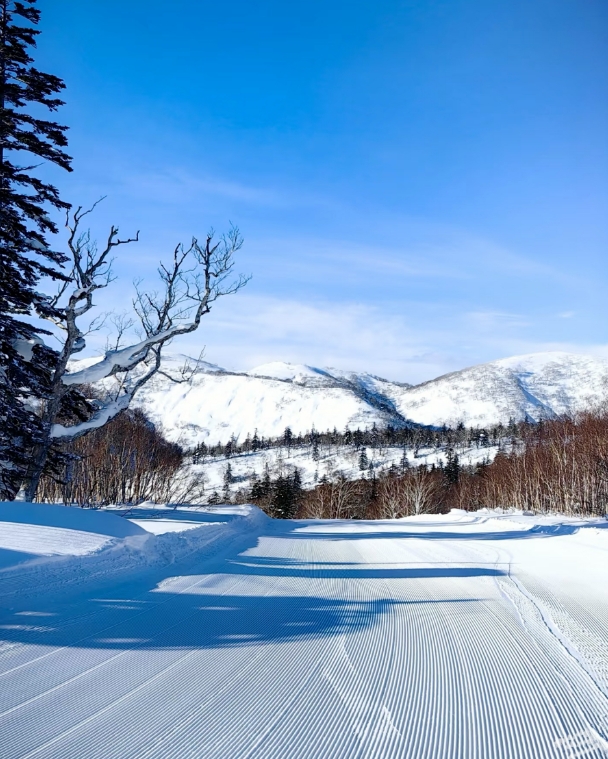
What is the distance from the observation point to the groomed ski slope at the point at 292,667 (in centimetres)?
268

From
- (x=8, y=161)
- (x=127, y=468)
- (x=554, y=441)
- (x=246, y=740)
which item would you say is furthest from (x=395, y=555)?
(x=554, y=441)

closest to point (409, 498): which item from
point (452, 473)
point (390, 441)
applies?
point (452, 473)

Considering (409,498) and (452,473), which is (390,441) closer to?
(452,473)

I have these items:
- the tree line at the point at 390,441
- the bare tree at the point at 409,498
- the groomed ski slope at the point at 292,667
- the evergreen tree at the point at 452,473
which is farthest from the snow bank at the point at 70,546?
the tree line at the point at 390,441

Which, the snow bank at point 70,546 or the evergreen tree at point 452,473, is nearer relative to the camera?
the snow bank at point 70,546

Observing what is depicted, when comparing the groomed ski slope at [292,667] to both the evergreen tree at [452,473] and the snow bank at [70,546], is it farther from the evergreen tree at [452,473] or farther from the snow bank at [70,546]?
the evergreen tree at [452,473]

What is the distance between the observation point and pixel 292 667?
3.70 metres

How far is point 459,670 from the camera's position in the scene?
3.78m

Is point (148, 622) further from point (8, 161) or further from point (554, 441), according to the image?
point (554, 441)

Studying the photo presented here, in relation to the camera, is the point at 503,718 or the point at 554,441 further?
the point at 554,441

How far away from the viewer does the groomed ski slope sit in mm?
2680

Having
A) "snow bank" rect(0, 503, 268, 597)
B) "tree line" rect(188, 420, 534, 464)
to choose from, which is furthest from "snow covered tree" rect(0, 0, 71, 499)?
"tree line" rect(188, 420, 534, 464)

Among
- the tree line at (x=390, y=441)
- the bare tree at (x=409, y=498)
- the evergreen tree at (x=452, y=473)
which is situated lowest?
the bare tree at (x=409, y=498)

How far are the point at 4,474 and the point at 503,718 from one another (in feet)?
40.6
